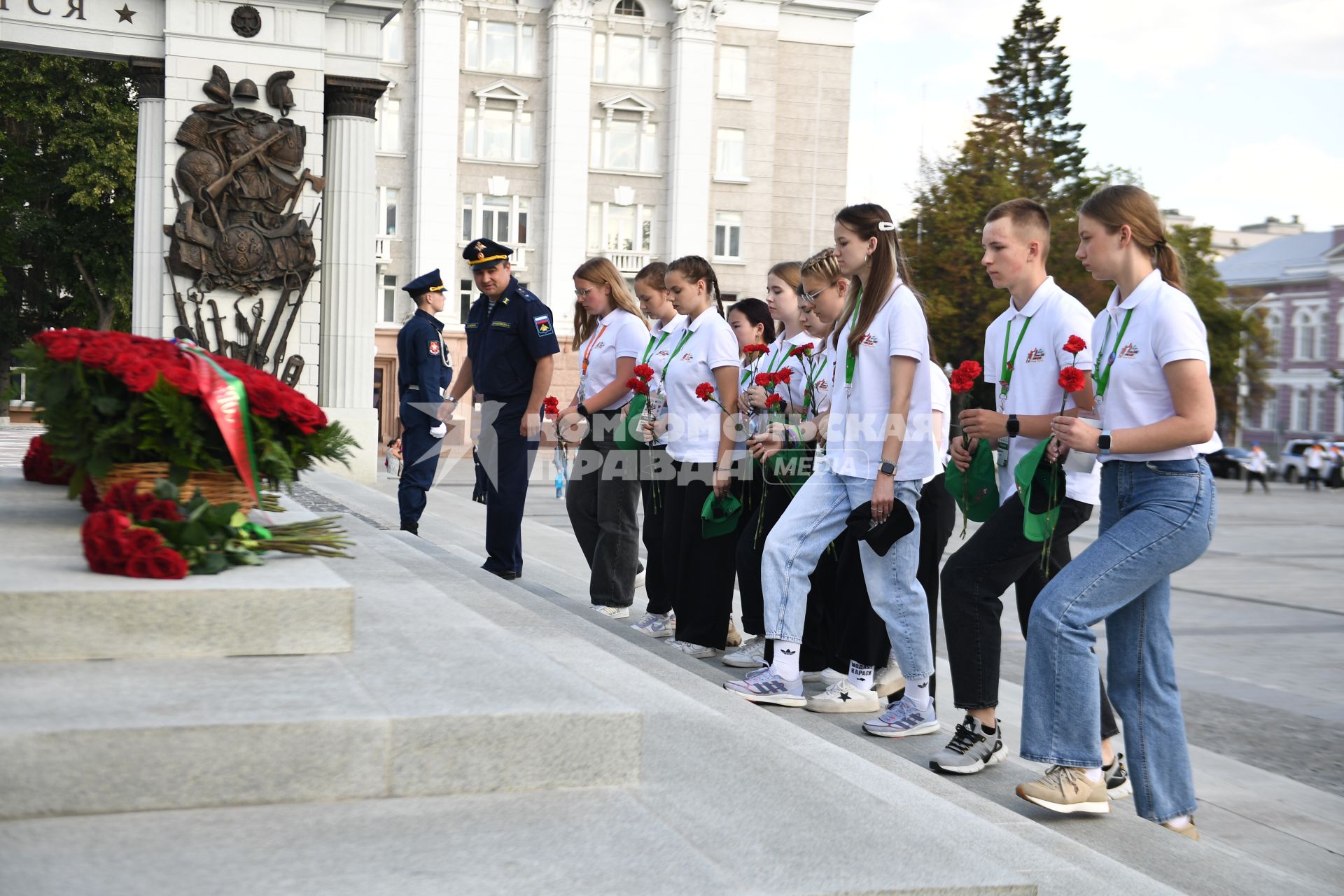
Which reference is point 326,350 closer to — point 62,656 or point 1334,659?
point 1334,659

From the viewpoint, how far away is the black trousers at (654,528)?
24.2ft

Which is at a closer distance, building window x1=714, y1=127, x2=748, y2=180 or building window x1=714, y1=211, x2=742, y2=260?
building window x1=714, y1=127, x2=748, y2=180

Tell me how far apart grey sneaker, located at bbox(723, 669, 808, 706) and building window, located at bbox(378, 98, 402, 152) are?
40.5 m

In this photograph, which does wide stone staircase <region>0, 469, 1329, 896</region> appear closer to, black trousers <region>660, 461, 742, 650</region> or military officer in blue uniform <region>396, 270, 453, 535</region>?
black trousers <region>660, 461, 742, 650</region>

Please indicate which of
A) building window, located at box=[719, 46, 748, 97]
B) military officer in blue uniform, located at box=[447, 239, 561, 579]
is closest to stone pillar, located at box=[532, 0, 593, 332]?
building window, located at box=[719, 46, 748, 97]

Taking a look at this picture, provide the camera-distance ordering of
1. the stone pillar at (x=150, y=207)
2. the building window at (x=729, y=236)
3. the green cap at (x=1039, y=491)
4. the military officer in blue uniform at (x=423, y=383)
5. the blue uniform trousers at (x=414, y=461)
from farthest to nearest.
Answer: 1. the building window at (x=729, y=236)
2. the stone pillar at (x=150, y=207)
3. the military officer in blue uniform at (x=423, y=383)
4. the blue uniform trousers at (x=414, y=461)
5. the green cap at (x=1039, y=491)

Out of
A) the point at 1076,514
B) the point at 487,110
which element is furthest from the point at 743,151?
the point at 1076,514

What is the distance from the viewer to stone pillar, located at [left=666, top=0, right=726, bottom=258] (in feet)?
150

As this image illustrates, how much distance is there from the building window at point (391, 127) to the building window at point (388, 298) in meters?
4.18

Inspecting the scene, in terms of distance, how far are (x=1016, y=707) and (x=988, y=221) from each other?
2.49m

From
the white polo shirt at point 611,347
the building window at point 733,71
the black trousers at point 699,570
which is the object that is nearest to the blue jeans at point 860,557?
the black trousers at point 699,570

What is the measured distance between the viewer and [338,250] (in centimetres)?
1769

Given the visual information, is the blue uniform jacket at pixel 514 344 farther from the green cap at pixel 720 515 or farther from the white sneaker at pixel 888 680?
the white sneaker at pixel 888 680

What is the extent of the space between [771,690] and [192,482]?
252cm
